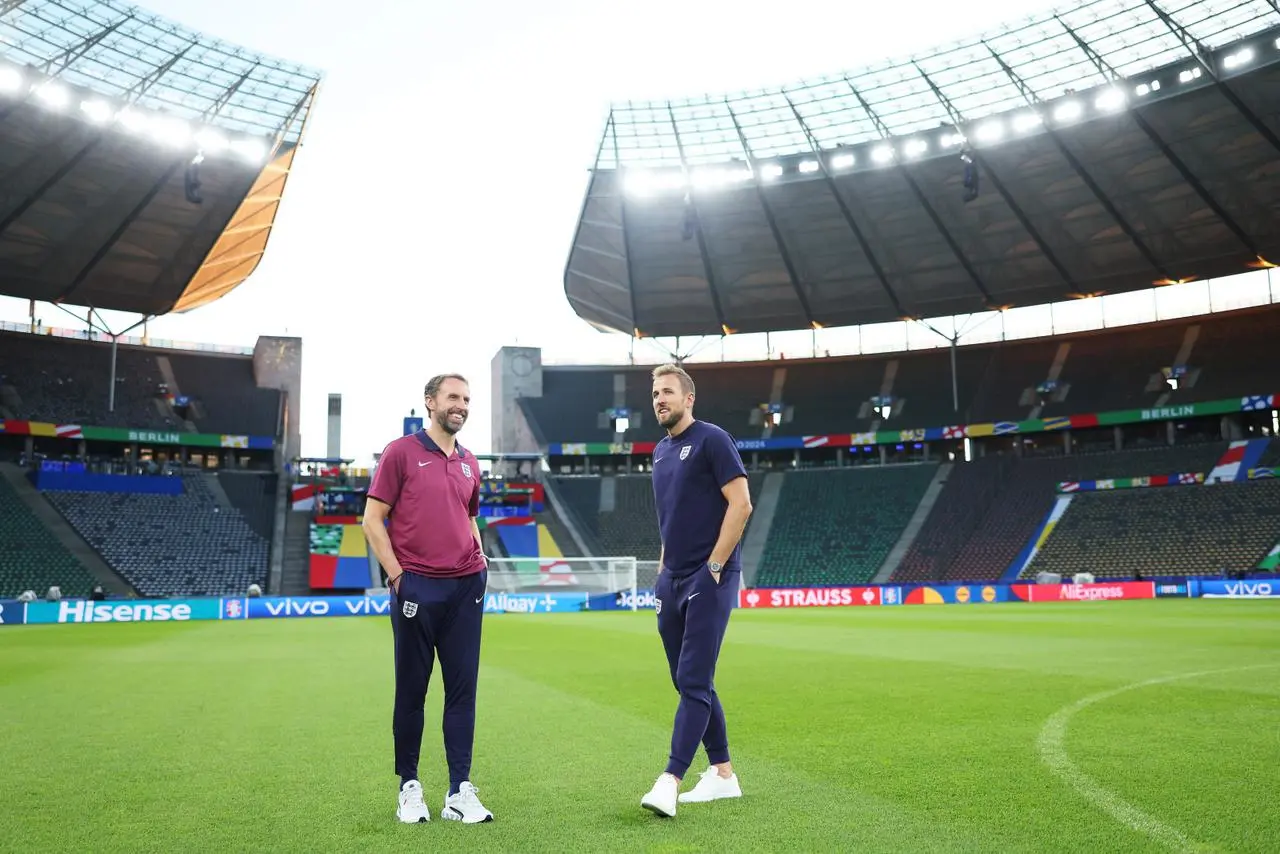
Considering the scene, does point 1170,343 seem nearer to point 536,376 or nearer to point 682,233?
point 682,233

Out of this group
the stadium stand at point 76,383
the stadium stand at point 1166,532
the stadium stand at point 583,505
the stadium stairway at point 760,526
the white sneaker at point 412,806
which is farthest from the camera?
the stadium stand at point 583,505

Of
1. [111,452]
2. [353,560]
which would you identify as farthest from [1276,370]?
[111,452]

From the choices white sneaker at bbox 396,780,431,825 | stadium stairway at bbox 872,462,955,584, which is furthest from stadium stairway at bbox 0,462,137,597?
white sneaker at bbox 396,780,431,825

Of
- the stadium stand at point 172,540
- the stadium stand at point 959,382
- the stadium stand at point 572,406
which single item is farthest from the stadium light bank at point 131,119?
the stadium stand at point 959,382

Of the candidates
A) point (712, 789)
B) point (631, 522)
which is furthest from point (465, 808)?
point (631, 522)

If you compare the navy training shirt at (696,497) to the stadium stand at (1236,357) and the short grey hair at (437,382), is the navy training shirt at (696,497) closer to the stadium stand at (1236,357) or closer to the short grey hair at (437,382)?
the short grey hair at (437,382)

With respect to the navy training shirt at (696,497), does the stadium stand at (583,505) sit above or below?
below

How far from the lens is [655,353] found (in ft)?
227

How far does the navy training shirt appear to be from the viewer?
5895 millimetres

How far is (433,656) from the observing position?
18.7ft

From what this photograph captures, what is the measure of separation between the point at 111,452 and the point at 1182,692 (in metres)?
60.5

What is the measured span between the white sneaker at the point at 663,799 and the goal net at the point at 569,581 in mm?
35099

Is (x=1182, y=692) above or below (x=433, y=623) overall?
below

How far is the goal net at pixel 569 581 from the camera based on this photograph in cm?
4062
